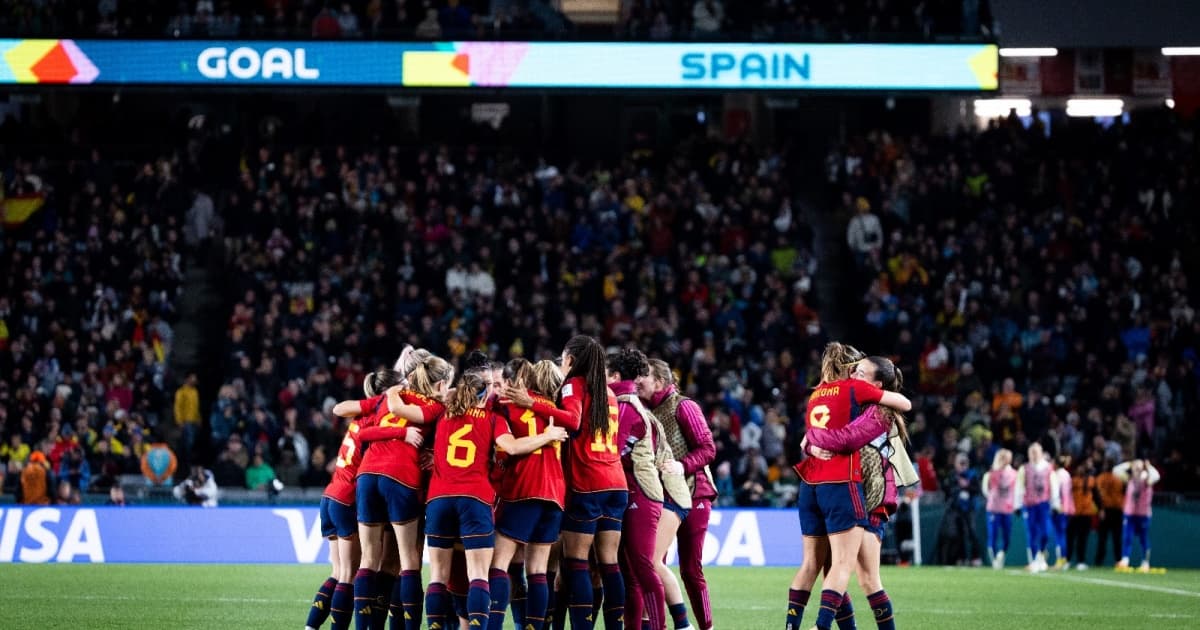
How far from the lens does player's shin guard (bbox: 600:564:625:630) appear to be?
10.9 meters

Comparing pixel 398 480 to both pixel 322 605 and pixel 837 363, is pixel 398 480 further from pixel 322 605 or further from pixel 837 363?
pixel 837 363

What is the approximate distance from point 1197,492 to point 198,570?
51.9 feet

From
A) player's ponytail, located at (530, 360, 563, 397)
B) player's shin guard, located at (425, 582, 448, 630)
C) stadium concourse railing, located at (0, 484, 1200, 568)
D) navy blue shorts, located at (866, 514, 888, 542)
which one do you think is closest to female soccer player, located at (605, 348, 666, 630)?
player's ponytail, located at (530, 360, 563, 397)

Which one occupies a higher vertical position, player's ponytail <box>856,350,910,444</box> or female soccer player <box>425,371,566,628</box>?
player's ponytail <box>856,350,910,444</box>

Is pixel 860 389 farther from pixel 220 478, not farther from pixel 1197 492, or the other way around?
pixel 1197 492

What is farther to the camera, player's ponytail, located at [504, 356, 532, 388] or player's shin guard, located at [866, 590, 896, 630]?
player's shin guard, located at [866, 590, 896, 630]

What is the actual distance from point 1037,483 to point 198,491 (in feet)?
40.2

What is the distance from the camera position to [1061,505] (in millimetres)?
24938

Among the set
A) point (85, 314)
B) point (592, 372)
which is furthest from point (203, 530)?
point (592, 372)

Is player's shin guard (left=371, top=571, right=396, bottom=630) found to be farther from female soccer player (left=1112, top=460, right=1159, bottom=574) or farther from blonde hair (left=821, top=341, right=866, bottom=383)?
female soccer player (left=1112, top=460, right=1159, bottom=574)

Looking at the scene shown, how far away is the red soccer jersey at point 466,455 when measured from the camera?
34.8 ft

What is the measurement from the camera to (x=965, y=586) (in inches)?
798

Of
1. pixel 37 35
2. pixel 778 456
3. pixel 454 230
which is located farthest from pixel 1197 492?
pixel 37 35

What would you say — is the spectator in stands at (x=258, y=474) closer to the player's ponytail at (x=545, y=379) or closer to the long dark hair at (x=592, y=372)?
the player's ponytail at (x=545, y=379)
